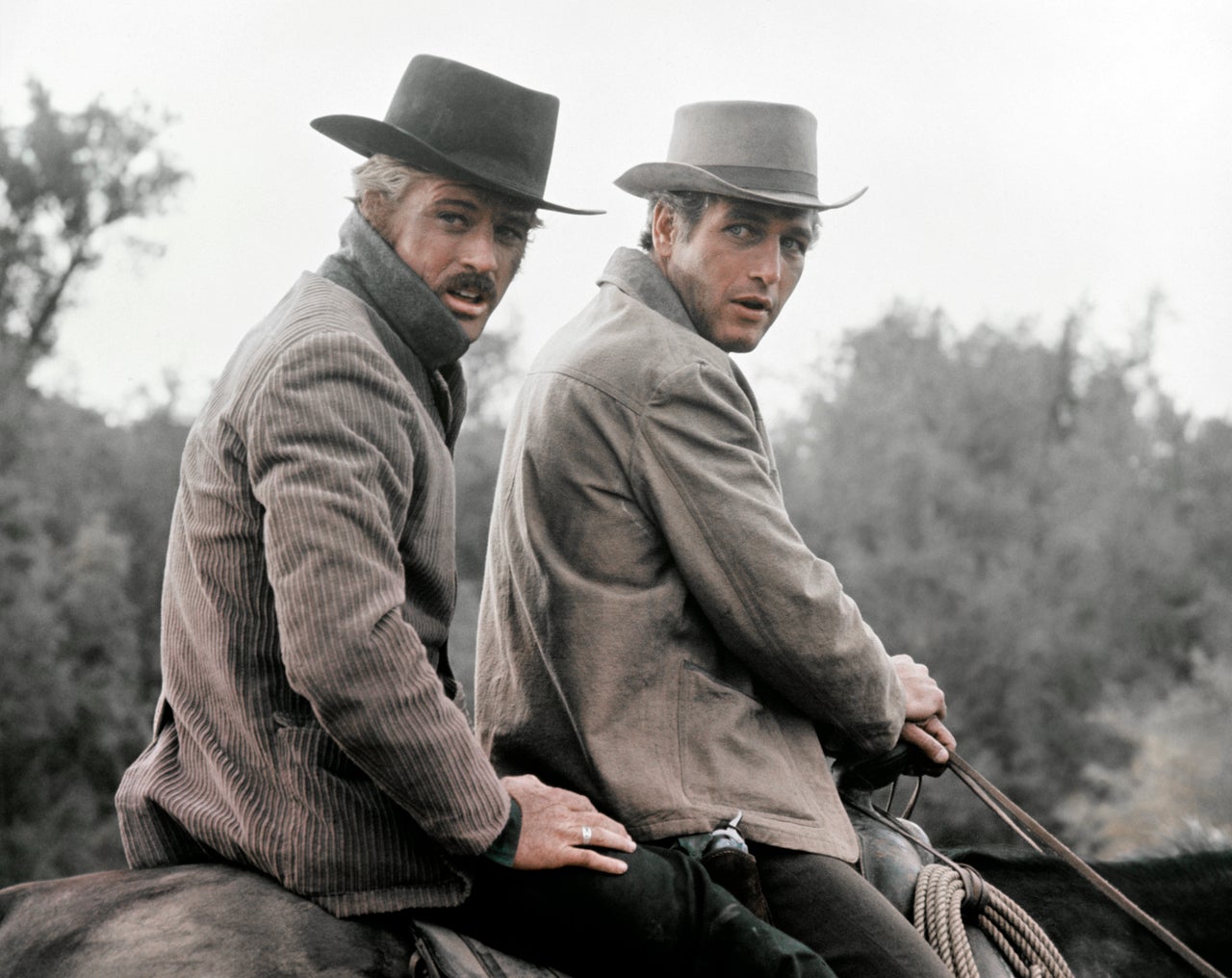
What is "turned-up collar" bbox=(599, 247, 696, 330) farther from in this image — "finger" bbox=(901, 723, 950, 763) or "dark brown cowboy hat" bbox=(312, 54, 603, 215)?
"finger" bbox=(901, 723, 950, 763)

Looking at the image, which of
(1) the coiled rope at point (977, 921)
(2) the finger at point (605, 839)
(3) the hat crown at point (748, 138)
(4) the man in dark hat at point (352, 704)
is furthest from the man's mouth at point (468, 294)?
(1) the coiled rope at point (977, 921)

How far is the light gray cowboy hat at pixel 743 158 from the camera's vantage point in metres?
4.15

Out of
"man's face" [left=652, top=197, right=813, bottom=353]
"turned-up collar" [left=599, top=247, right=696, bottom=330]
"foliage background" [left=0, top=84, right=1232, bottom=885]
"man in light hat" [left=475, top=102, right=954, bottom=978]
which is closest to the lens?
"man in light hat" [left=475, top=102, right=954, bottom=978]

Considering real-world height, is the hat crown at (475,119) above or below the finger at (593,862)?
above

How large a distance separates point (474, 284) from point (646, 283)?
67 cm

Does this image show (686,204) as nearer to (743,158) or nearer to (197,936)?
(743,158)

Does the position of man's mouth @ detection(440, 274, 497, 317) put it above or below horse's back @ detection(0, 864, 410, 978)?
above

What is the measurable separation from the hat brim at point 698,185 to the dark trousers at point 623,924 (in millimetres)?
1861

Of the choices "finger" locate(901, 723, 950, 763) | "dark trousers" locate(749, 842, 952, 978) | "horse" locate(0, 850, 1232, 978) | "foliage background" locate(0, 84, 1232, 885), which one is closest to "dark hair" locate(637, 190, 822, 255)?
"finger" locate(901, 723, 950, 763)

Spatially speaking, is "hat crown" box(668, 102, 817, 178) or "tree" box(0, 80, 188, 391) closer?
"hat crown" box(668, 102, 817, 178)

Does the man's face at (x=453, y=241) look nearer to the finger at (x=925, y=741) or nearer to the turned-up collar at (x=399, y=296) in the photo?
the turned-up collar at (x=399, y=296)

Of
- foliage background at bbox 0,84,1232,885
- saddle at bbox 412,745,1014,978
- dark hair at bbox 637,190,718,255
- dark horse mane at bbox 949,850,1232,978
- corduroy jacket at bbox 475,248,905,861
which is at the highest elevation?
dark hair at bbox 637,190,718,255

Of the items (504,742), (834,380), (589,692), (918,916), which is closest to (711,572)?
(589,692)

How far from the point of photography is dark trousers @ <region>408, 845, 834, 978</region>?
3.00 metres
